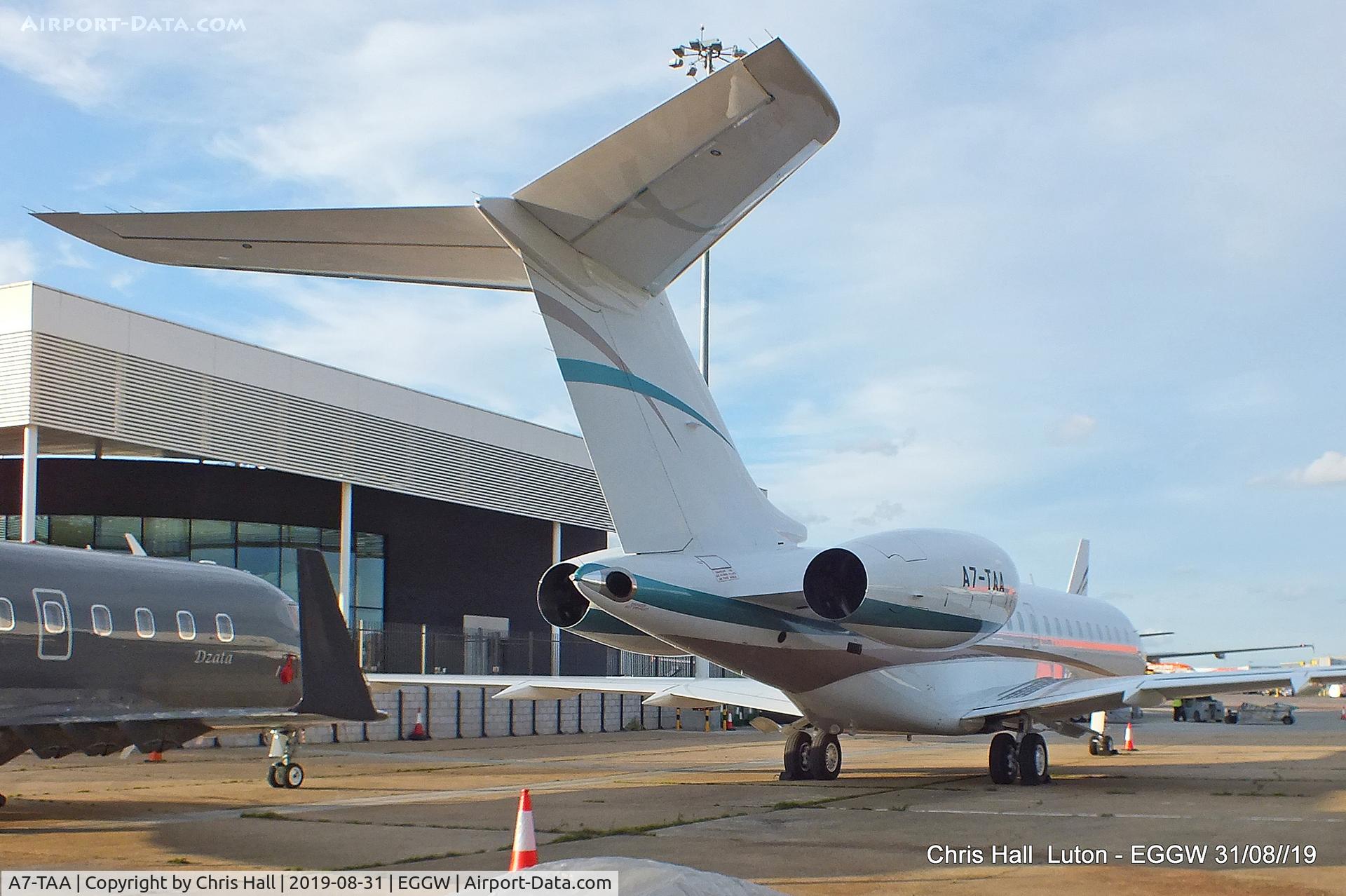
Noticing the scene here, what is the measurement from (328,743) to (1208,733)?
21285 mm

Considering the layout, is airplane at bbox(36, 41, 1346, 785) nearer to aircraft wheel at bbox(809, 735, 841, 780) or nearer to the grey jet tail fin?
aircraft wheel at bbox(809, 735, 841, 780)

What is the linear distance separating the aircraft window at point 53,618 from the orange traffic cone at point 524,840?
20.3 ft

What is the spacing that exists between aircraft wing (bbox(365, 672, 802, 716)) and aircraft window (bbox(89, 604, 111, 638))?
4.67 m

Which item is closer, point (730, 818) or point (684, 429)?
point (730, 818)

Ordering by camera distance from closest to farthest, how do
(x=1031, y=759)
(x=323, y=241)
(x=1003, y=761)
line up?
(x=323, y=241) → (x=1003, y=761) → (x=1031, y=759)

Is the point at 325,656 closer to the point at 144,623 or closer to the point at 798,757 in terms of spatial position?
the point at 144,623

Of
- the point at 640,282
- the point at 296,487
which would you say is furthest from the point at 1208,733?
the point at 640,282

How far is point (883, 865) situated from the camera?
25.2 feet

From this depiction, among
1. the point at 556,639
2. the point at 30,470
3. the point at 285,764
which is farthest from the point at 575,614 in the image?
the point at 556,639

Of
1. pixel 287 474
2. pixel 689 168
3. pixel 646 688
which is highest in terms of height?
Result: pixel 689 168

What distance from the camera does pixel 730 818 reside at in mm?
10156

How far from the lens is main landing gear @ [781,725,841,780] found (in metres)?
14.2

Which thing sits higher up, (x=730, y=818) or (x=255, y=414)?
(x=255, y=414)

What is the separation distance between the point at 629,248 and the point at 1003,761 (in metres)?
7.69
